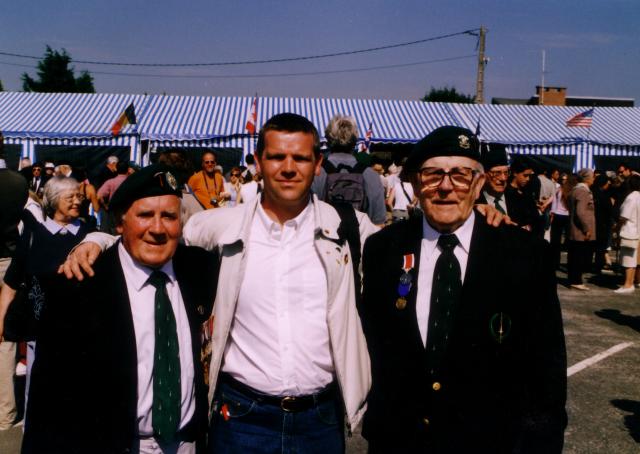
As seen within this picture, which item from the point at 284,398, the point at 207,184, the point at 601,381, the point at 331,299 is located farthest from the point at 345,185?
the point at 207,184

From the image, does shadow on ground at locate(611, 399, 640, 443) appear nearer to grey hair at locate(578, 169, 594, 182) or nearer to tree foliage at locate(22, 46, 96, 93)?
grey hair at locate(578, 169, 594, 182)

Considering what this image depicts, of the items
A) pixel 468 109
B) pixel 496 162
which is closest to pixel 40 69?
pixel 468 109

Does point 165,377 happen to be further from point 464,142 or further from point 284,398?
point 464,142

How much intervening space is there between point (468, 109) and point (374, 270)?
18191mm

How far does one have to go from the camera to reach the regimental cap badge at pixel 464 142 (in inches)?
89.4

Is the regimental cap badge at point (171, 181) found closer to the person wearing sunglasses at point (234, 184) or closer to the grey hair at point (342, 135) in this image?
the grey hair at point (342, 135)

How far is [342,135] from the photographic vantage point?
187 inches

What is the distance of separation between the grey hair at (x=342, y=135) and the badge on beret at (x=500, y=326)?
2.85 m

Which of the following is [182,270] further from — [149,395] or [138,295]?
[149,395]

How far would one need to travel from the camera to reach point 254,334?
2365 millimetres

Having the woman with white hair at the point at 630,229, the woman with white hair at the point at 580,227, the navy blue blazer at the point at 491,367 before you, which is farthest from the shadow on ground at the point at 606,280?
the navy blue blazer at the point at 491,367

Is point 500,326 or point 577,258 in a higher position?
point 500,326

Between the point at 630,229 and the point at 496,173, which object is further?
the point at 630,229

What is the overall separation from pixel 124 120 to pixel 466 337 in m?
14.9
